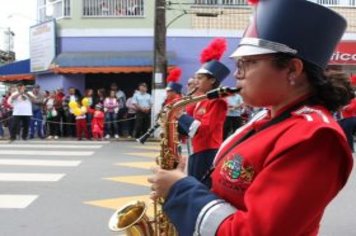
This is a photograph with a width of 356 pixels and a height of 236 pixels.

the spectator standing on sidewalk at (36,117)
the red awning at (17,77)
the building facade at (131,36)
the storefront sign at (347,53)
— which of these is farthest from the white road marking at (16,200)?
the red awning at (17,77)

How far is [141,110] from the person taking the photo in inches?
688

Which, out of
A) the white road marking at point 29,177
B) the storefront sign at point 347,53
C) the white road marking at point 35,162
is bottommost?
the white road marking at point 35,162

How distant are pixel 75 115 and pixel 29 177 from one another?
296 inches

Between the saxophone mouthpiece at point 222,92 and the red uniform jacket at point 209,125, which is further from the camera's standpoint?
the red uniform jacket at point 209,125

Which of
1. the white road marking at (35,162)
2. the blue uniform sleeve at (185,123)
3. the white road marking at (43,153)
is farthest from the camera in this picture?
the white road marking at (43,153)

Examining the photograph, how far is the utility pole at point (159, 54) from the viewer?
55.9 feet

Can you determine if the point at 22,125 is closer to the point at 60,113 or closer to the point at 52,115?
the point at 52,115

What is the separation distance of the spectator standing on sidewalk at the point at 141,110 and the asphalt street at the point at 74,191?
10.7ft

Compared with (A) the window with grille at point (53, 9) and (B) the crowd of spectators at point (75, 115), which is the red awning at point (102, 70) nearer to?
(B) the crowd of spectators at point (75, 115)

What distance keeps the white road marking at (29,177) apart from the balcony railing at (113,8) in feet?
38.1

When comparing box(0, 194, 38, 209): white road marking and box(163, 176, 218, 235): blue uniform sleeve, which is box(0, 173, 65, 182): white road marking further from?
box(163, 176, 218, 235): blue uniform sleeve

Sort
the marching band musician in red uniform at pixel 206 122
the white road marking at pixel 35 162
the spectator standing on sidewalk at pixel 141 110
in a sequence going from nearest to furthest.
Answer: the marching band musician in red uniform at pixel 206 122
the white road marking at pixel 35 162
the spectator standing on sidewalk at pixel 141 110

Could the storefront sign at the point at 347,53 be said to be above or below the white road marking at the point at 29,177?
above

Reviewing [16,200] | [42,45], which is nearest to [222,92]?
[16,200]
